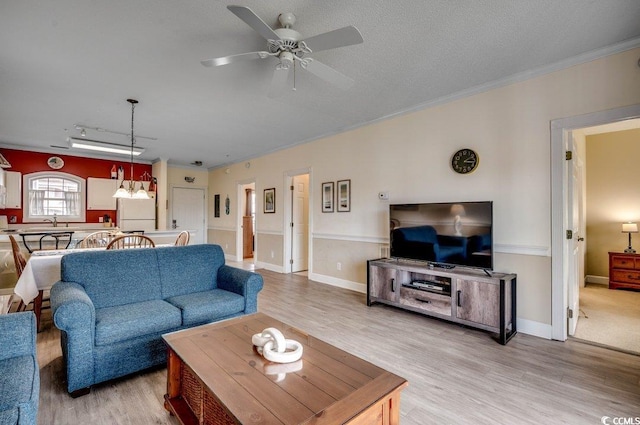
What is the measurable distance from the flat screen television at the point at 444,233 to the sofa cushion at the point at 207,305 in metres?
2.13

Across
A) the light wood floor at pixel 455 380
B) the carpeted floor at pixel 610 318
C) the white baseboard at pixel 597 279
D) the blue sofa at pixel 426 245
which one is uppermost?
the blue sofa at pixel 426 245

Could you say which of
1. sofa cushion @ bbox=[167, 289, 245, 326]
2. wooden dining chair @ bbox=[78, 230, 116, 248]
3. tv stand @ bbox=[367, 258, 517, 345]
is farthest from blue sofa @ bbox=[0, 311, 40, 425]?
tv stand @ bbox=[367, 258, 517, 345]

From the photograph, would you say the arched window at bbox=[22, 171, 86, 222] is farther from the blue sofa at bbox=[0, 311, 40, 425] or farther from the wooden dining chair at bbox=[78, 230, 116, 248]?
the blue sofa at bbox=[0, 311, 40, 425]

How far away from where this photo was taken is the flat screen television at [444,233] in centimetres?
307

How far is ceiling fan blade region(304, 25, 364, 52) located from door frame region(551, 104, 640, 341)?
2296 mm

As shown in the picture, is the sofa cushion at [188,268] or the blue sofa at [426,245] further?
the blue sofa at [426,245]

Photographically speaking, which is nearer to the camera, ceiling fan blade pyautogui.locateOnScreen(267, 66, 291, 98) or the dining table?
ceiling fan blade pyautogui.locateOnScreen(267, 66, 291, 98)

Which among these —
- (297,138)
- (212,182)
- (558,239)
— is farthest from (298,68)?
(212,182)

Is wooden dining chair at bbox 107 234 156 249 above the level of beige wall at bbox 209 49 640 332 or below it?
below

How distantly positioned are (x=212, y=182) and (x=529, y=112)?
784 cm

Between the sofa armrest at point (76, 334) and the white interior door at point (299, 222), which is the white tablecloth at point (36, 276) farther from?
the white interior door at point (299, 222)

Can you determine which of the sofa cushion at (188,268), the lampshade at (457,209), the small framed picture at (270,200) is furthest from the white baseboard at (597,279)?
the sofa cushion at (188,268)

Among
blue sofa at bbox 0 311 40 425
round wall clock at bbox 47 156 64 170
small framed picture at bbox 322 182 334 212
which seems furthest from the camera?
round wall clock at bbox 47 156 64 170

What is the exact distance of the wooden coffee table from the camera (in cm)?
115
